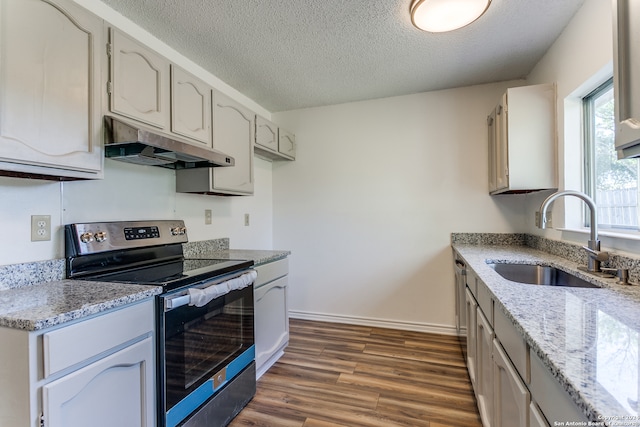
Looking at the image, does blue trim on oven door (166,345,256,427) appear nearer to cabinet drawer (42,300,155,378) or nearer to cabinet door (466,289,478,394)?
cabinet drawer (42,300,155,378)

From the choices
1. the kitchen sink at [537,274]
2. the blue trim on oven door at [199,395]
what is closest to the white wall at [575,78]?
the kitchen sink at [537,274]

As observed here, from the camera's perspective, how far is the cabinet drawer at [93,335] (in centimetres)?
95

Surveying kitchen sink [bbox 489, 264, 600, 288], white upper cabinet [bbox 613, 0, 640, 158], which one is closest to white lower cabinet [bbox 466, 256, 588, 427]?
kitchen sink [bbox 489, 264, 600, 288]

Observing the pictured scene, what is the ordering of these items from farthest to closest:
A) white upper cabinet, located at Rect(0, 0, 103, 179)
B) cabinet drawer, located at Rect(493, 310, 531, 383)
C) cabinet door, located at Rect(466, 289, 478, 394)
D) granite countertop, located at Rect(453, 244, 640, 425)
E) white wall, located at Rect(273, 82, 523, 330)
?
white wall, located at Rect(273, 82, 523, 330) < cabinet door, located at Rect(466, 289, 478, 394) < white upper cabinet, located at Rect(0, 0, 103, 179) < cabinet drawer, located at Rect(493, 310, 531, 383) < granite countertop, located at Rect(453, 244, 640, 425)

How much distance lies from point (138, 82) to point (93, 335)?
1.25m

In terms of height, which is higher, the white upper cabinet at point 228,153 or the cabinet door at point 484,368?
the white upper cabinet at point 228,153

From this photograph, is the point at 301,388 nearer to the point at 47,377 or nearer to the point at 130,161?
the point at 47,377

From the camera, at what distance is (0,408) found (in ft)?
3.20

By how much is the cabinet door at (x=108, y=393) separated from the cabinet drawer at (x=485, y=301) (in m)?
1.45

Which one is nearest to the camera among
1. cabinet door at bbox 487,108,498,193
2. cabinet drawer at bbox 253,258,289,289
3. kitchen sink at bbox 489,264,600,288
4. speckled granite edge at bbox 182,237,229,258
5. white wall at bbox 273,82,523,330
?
kitchen sink at bbox 489,264,600,288

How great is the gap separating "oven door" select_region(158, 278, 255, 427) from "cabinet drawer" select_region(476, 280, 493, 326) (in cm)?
131

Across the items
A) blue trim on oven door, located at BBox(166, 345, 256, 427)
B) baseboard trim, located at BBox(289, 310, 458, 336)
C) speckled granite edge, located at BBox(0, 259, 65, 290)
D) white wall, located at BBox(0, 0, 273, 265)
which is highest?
white wall, located at BBox(0, 0, 273, 265)

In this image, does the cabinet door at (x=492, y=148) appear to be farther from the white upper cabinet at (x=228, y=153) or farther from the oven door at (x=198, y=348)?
the oven door at (x=198, y=348)

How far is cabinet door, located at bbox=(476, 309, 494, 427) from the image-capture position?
1386 millimetres
